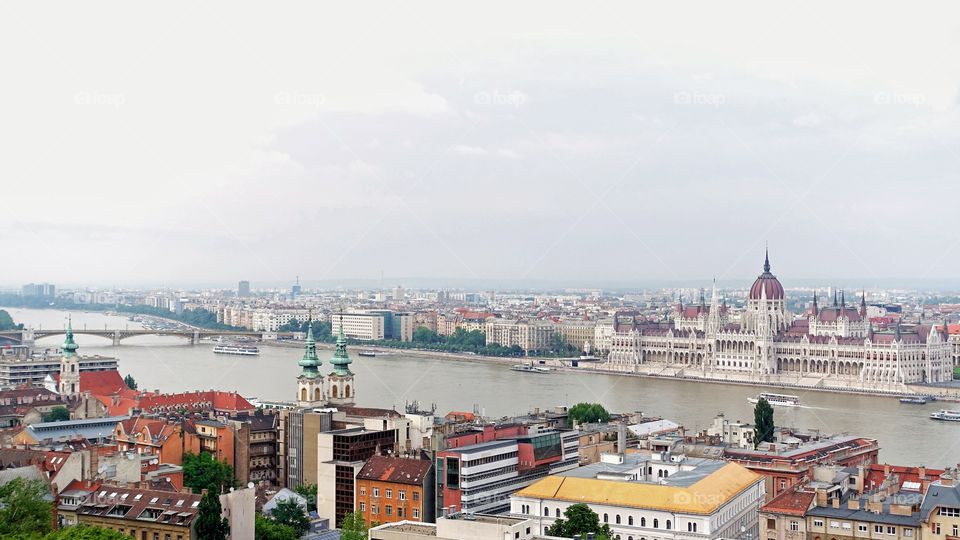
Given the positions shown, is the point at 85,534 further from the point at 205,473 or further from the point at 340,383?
the point at 340,383

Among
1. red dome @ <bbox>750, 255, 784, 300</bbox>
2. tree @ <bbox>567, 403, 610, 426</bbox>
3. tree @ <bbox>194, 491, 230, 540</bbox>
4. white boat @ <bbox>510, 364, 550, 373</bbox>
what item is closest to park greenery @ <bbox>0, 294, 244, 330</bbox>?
white boat @ <bbox>510, 364, 550, 373</bbox>

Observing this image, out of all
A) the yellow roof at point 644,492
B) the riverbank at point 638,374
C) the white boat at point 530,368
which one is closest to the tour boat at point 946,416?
the riverbank at point 638,374

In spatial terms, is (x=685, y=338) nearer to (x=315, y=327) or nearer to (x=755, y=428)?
(x=315, y=327)

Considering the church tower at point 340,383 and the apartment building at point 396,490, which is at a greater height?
the church tower at point 340,383

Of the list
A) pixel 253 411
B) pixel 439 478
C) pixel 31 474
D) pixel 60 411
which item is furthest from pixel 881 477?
pixel 60 411

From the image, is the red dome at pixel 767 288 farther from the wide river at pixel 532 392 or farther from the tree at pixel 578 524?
the tree at pixel 578 524

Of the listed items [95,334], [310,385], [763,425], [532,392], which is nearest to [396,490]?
[310,385]

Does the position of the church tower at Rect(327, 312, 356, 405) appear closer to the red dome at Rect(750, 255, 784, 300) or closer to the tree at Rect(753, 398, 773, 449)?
the tree at Rect(753, 398, 773, 449)
